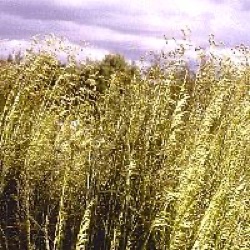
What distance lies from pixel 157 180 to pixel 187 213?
1.28 feet

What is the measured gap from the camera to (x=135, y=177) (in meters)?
4.84

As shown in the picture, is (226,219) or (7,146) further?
(7,146)

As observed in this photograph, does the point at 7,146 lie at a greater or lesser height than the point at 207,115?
lesser

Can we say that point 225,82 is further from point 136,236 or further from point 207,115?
point 136,236

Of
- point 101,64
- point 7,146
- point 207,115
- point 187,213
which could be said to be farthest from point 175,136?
point 101,64

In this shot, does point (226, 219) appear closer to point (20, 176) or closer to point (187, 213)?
point (187, 213)

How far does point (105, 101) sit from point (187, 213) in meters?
1.53

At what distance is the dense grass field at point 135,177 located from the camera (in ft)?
14.5

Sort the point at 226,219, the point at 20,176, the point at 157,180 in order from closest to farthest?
the point at 226,219, the point at 157,180, the point at 20,176

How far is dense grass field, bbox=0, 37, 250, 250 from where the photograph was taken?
14.5 ft

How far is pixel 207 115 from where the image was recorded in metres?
4.79

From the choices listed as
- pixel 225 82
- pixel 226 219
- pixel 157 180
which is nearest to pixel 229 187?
pixel 226 219

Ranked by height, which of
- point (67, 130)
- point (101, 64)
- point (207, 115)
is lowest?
point (101, 64)

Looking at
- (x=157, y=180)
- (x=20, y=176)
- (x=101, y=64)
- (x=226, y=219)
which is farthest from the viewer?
(x=101, y=64)
